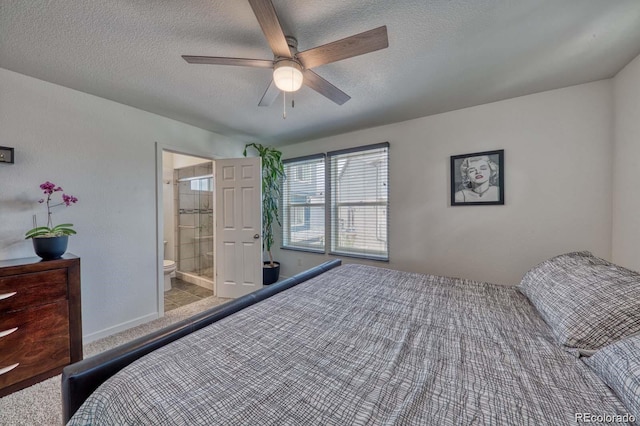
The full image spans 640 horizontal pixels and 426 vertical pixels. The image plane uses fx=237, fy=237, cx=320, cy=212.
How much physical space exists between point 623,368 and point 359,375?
856 mm

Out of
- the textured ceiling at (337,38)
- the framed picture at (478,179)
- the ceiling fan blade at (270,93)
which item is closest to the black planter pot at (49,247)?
the textured ceiling at (337,38)

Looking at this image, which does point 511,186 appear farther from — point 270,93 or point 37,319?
point 37,319

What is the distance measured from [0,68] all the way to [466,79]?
3843mm

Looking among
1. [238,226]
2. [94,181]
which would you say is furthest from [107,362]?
[238,226]

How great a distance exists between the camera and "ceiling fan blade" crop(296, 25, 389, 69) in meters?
1.24

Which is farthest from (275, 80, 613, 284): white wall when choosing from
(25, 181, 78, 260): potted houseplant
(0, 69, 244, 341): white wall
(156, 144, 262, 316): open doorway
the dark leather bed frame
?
(25, 181, 78, 260): potted houseplant

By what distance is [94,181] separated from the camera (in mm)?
2391

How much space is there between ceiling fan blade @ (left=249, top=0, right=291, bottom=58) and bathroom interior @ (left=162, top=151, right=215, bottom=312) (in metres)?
3.38

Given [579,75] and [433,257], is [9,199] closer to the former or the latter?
[433,257]

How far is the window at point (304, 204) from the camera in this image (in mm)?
3799

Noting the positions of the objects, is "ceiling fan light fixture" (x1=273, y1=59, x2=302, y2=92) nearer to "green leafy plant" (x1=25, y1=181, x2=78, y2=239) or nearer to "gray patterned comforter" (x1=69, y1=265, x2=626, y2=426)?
"gray patterned comforter" (x1=69, y1=265, x2=626, y2=426)

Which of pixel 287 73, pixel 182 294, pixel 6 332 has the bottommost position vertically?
pixel 182 294

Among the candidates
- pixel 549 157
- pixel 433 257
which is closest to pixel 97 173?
pixel 433 257

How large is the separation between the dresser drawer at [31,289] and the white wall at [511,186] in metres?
3.22
